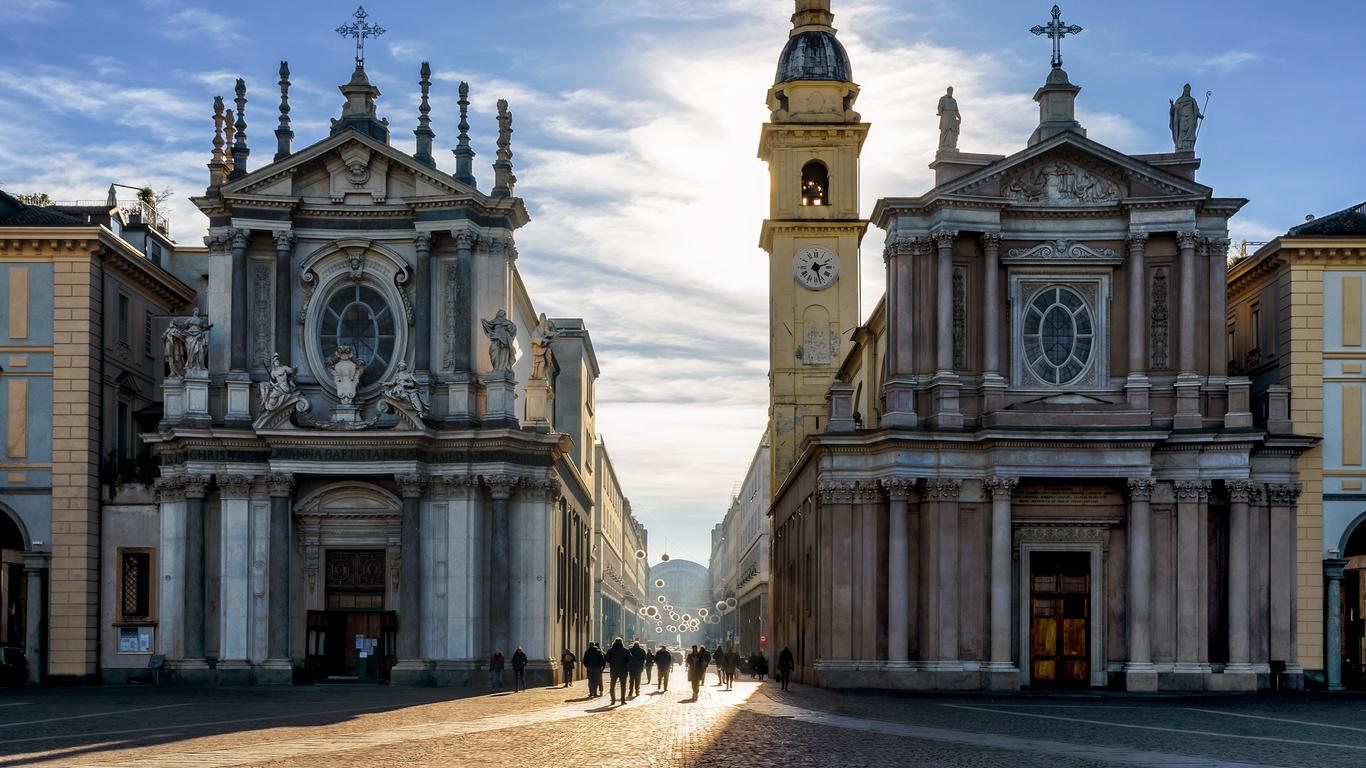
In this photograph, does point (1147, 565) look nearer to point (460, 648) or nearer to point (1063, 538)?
point (1063, 538)

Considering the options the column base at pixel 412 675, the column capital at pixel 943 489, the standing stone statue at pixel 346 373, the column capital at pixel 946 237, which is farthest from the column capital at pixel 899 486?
the standing stone statue at pixel 346 373

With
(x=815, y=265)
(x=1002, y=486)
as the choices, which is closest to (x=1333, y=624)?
(x=1002, y=486)

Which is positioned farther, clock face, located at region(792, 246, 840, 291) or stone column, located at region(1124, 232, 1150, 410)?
clock face, located at region(792, 246, 840, 291)

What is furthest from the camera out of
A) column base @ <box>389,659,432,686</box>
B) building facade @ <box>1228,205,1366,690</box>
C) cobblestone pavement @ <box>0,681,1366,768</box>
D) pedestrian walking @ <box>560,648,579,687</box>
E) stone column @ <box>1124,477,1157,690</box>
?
pedestrian walking @ <box>560,648,579,687</box>

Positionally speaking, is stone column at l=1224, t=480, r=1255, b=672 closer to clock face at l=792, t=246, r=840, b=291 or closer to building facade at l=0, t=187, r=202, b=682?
clock face at l=792, t=246, r=840, b=291

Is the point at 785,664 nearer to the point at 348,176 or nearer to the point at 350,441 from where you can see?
the point at 350,441

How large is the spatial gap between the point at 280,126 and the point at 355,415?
10.0m

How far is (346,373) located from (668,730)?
2343cm

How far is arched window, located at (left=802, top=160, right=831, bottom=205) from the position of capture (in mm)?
75312

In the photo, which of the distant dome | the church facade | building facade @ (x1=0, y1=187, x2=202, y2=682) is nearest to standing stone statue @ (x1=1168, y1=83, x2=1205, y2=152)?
the church facade

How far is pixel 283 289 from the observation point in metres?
53.8

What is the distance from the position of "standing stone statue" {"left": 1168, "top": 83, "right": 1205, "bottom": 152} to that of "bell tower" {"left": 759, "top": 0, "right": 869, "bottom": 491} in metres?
23.0

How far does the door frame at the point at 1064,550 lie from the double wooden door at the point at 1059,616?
301 mm

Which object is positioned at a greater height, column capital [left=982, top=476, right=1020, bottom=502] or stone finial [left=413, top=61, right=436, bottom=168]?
stone finial [left=413, top=61, right=436, bottom=168]
